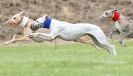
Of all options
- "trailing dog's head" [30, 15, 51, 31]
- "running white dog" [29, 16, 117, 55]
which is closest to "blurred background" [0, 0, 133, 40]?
"running white dog" [29, 16, 117, 55]

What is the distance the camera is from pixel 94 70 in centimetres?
1333

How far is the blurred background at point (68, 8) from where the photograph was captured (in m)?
37.4

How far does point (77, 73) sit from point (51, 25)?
347 cm

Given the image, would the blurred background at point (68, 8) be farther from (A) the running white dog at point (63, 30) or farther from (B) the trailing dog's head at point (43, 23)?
(B) the trailing dog's head at point (43, 23)

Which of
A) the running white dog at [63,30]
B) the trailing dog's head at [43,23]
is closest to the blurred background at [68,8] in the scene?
the running white dog at [63,30]

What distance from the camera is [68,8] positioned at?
1537 inches

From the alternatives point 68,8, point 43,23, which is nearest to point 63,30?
point 43,23

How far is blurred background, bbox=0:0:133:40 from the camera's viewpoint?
37.4m

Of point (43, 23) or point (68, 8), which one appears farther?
point (68, 8)

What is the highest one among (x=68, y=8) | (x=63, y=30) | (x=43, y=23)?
(x=43, y=23)

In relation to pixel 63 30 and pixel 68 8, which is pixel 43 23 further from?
pixel 68 8

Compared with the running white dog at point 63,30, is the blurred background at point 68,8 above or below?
below

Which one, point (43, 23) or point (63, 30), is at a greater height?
point (43, 23)

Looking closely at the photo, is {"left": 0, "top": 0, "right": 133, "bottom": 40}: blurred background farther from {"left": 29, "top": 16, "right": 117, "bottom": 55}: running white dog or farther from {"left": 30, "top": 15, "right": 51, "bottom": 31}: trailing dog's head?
{"left": 30, "top": 15, "right": 51, "bottom": 31}: trailing dog's head
